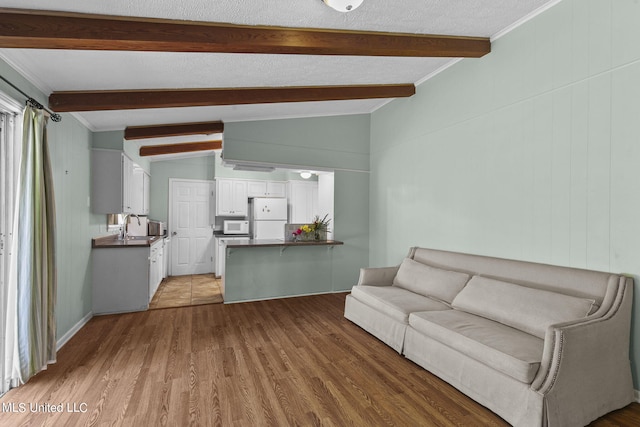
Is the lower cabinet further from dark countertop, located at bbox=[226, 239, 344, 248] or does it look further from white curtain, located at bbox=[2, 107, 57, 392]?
white curtain, located at bbox=[2, 107, 57, 392]

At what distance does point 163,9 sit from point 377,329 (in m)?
3.20

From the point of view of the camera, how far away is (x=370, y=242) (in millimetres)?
5449

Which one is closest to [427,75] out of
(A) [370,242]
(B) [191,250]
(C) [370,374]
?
(A) [370,242]

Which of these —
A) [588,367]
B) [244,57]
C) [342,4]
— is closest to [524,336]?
[588,367]

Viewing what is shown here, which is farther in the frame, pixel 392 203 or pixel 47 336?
pixel 392 203

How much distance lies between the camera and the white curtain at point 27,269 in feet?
7.72

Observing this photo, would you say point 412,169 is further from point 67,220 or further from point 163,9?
point 67,220

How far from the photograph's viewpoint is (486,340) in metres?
2.20

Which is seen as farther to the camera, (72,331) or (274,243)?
(274,243)

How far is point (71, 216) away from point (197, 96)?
184 cm

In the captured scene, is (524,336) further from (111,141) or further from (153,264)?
(111,141)

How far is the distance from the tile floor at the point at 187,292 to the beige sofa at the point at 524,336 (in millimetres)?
2822

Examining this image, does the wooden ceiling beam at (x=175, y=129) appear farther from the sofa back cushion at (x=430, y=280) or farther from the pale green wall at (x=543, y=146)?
the sofa back cushion at (x=430, y=280)

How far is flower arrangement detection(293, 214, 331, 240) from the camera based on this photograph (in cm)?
510
